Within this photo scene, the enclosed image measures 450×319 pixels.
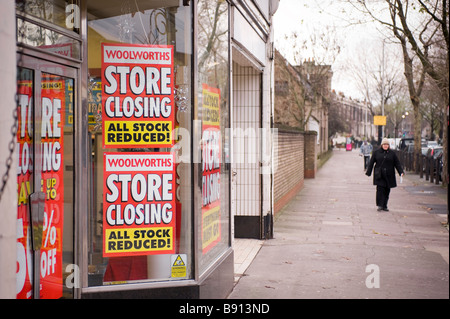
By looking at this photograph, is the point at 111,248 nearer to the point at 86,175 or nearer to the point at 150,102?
the point at 86,175

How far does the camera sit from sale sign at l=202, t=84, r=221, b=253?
585cm

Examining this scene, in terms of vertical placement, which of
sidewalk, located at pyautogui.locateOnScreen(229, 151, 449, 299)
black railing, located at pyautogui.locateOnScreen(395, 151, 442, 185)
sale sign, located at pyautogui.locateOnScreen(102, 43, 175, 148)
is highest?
sale sign, located at pyautogui.locateOnScreen(102, 43, 175, 148)

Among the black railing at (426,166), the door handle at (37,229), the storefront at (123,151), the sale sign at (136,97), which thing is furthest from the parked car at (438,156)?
the door handle at (37,229)

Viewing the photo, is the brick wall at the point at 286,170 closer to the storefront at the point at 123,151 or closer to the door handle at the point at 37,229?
the storefront at the point at 123,151

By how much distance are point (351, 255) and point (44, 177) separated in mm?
5138

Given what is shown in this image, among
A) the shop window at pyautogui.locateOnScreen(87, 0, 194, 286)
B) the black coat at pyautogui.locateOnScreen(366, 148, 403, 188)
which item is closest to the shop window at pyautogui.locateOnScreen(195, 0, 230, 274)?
the shop window at pyautogui.locateOnScreen(87, 0, 194, 286)

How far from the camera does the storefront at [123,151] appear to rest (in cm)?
468

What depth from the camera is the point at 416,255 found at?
8.45 m

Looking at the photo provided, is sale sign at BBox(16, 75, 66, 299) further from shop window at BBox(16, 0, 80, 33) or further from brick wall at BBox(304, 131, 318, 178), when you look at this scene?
brick wall at BBox(304, 131, 318, 178)

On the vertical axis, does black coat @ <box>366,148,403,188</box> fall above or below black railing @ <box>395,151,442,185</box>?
above

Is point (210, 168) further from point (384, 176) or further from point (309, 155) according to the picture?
point (309, 155)

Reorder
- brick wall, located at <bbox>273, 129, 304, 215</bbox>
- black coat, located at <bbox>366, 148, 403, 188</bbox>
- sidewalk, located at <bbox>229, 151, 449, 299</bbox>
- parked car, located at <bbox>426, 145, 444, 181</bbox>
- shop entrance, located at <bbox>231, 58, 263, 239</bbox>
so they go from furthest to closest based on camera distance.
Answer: parked car, located at <bbox>426, 145, 444, 181</bbox> → black coat, located at <bbox>366, 148, 403, 188</bbox> → brick wall, located at <bbox>273, 129, 304, 215</bbox> → shop entrance, located at <bbox>231, 58, 263, 239</bbox> → sidewalk, located at <bbox>229, 151, 449, 299</bbox>

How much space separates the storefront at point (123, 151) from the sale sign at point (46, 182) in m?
0.01
